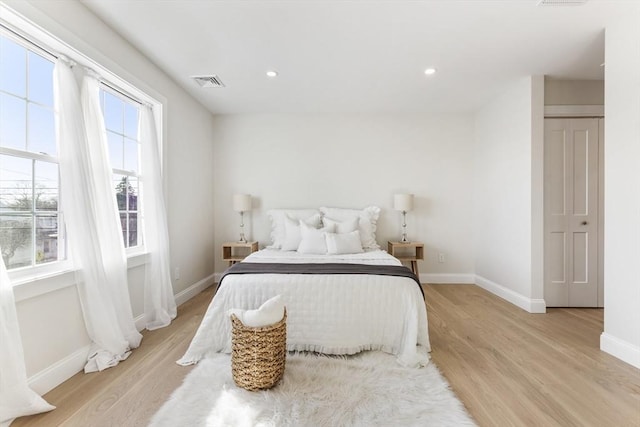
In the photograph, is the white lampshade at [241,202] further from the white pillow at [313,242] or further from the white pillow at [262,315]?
the white pillow at [262,315]

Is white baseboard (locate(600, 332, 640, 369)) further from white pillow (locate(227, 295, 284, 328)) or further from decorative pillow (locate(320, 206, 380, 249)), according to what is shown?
white pillow (locate(227, 295, 284, 328))

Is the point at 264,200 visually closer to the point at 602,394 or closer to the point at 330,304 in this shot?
the point at 330,304

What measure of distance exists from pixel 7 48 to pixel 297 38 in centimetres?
184

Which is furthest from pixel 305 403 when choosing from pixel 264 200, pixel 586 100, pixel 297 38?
pixel 586 100

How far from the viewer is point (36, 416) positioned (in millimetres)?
1529

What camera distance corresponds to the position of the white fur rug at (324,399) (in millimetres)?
1483

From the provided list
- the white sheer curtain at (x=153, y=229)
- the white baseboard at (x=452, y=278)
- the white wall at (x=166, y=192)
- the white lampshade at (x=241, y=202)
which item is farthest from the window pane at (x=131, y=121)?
the white baseboard at (x=452, y=278)

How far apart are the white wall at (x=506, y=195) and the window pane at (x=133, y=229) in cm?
403

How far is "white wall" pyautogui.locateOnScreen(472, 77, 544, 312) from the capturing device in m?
3.14

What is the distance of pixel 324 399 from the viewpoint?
5.39ft

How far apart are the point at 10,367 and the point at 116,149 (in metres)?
1.80

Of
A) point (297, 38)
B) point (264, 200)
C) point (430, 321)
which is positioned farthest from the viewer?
point (264, 200)

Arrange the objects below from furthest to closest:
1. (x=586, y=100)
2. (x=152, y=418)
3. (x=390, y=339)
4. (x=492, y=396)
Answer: (x=586, y=100)
(x=390, y=339)
(x=492, y=396)
(x=152, y=418)

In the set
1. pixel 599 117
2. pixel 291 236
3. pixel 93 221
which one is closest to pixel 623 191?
pixel 599 117
